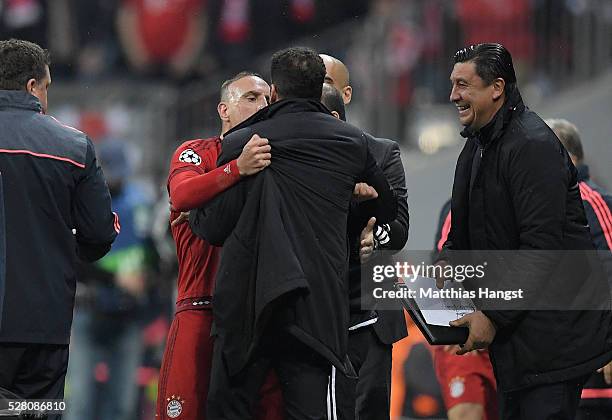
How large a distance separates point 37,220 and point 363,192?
118 cm

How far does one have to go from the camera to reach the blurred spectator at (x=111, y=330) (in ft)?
28.3

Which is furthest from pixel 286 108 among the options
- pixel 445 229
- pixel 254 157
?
pixel 445 229

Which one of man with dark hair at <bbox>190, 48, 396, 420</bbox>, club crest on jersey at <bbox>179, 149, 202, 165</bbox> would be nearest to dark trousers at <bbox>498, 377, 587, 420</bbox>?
man with dark hair at <bbox>190, 48, 396, 420</bbox>

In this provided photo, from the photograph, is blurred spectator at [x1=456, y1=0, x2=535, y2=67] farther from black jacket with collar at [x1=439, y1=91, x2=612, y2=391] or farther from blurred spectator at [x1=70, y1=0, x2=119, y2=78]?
black jacket with collar at [x1=439, y1=91, x2=612, y2=391]

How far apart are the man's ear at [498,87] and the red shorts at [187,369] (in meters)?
1.31

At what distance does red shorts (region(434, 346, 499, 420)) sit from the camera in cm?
666

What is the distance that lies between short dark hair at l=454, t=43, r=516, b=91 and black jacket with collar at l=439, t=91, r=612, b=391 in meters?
0.08

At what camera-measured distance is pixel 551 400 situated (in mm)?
5004

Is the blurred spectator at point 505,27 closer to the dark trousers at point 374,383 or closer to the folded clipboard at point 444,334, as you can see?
the dark trousers at point 374,383

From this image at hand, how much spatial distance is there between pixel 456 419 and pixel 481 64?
219cm

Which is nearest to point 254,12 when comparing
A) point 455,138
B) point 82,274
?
point 455,138

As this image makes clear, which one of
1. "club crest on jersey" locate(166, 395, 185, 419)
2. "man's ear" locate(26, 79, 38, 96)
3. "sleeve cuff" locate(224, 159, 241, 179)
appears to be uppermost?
"man's ear" locate(26, 79, 38, 96)

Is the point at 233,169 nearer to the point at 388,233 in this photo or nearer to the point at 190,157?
the point at 190,157

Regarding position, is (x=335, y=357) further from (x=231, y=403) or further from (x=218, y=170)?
(x=218, y=170)
